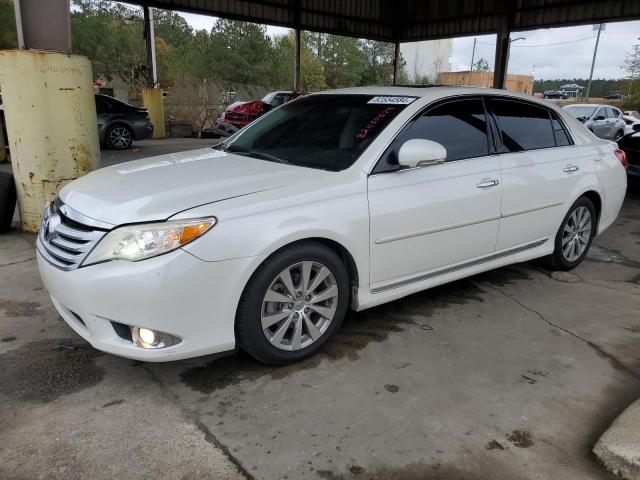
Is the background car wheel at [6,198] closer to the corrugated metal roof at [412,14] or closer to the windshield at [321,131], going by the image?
the windshield at [321,131]

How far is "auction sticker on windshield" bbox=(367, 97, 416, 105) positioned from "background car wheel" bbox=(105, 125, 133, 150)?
11654 millimetres

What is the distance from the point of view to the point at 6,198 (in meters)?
5.64

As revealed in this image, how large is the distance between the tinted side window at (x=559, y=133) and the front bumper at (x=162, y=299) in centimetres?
319

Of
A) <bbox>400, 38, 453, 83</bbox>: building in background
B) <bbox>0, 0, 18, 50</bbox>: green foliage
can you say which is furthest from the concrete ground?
<bbox>400, 38, 453, 83</bbox>: building in background

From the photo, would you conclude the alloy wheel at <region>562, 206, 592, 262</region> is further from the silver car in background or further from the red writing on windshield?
the silver car in background

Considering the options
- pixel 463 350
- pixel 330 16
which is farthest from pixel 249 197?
pixel 330 16

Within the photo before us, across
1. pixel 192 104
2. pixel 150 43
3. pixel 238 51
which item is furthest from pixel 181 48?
pixel 150 43

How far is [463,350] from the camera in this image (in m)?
3.38

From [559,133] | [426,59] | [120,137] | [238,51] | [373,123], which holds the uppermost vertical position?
[426,59]

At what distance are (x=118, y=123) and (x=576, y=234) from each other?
12161mm

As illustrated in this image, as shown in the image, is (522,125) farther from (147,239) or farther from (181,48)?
(181,48)

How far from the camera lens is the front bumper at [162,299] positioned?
8.35 ft

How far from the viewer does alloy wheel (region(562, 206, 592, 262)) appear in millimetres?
4785

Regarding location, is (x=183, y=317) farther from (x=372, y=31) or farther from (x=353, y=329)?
(x=372, y=31)
